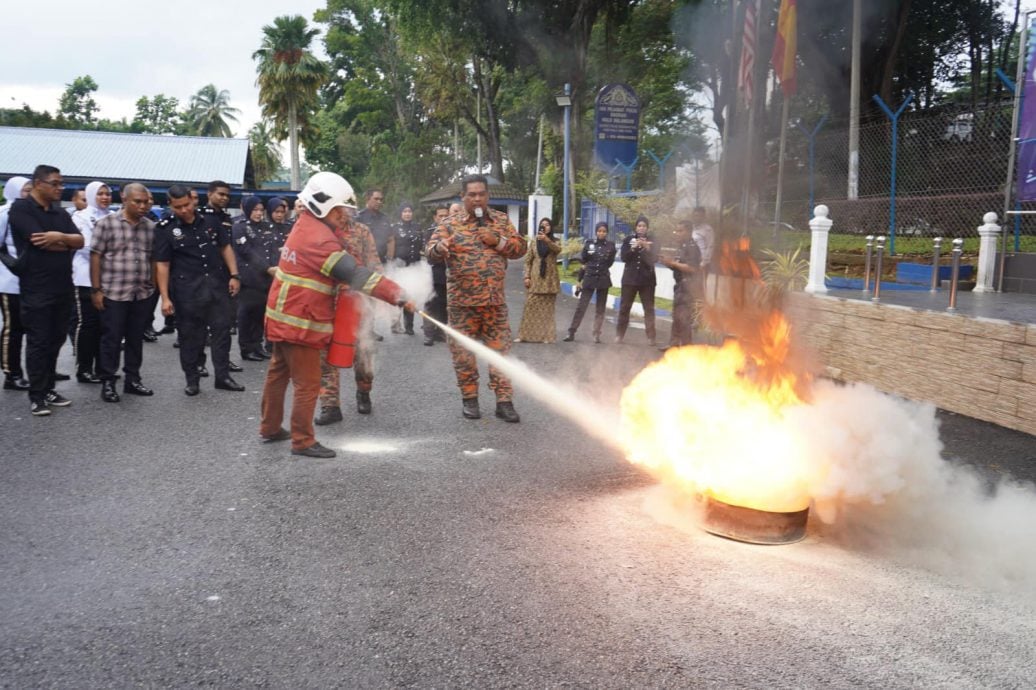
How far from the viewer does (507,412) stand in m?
6.79

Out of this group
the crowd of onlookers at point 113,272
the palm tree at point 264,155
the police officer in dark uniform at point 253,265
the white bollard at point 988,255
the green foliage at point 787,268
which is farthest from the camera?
the palm tree at point 264,155

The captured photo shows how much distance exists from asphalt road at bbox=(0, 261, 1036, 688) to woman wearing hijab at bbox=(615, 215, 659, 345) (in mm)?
5933

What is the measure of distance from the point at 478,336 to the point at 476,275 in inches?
21.7

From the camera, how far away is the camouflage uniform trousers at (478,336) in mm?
6754

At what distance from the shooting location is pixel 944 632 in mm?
3162

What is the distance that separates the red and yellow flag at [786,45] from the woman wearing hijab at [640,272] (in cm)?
727

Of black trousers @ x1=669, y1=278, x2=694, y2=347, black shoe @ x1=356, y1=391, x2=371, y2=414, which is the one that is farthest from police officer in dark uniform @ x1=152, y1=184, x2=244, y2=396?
black trousers @ x1=669, y1=278, x2=694, y2=347

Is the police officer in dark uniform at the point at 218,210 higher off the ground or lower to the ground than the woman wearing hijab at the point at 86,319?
higher

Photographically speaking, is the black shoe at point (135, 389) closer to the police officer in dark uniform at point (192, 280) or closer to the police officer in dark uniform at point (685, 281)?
the police officer in dark uniform at point (192, 280)

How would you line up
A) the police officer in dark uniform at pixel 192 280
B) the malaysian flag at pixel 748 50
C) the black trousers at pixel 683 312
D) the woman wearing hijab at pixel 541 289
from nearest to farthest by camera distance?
the police officer in dark uniform at pixel 192 280, the black trousers at pixel 683 312, the woman wearing hijab at pixel 541 289, the malaysian flag at pixel 748 50

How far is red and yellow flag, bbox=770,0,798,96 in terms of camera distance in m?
16.3

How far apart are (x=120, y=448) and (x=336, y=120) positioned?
63.6 m

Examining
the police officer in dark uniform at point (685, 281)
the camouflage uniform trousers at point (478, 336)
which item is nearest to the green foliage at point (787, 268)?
the police officer in dark uniform at point (685, 281)

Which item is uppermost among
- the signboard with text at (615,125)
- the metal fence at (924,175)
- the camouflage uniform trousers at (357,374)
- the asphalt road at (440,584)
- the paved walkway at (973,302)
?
the signboard with text at (615,125)
